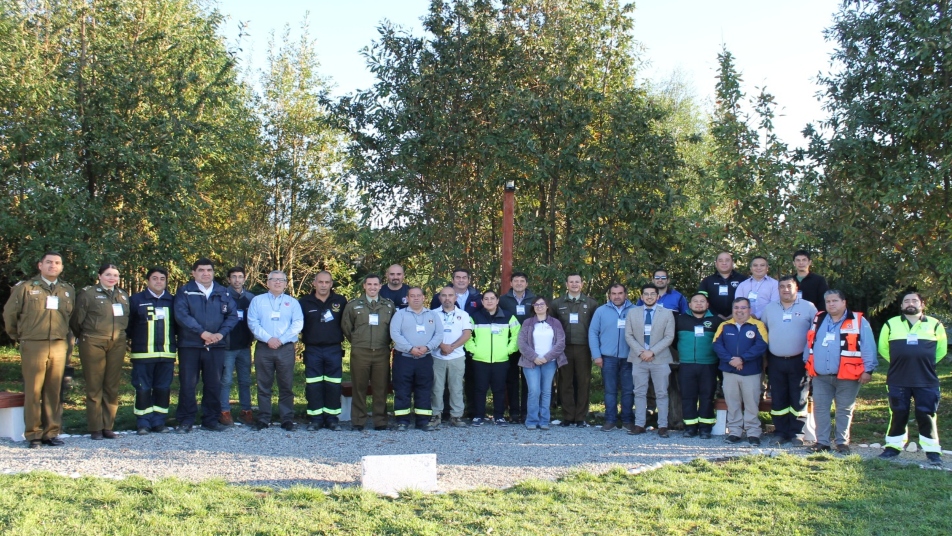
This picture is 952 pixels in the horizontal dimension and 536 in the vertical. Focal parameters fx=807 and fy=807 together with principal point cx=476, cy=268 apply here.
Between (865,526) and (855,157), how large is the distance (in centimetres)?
685

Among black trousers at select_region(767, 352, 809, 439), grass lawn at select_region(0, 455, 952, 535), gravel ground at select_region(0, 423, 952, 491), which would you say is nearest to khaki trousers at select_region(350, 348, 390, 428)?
gravel ground at select_region(0, 423, 952, 491)

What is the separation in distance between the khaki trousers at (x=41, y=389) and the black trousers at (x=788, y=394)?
7451 mm

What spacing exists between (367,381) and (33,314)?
3.52 meters

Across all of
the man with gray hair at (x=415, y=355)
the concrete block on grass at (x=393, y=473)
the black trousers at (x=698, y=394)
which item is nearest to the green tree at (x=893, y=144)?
the black trousers at (x=698, y=394)

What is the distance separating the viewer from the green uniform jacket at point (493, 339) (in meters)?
9.78

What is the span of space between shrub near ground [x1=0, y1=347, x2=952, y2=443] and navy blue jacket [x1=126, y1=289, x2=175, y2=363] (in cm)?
110

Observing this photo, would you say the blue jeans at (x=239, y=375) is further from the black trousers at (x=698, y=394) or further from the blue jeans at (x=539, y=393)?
the black trousers at (x=698, y=394)

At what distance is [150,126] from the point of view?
11656 mm

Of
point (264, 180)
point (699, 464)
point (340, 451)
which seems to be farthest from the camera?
point (264, 180)

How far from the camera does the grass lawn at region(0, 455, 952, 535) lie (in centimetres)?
510

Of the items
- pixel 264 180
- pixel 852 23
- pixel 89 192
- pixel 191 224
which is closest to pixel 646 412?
pixel 852 23

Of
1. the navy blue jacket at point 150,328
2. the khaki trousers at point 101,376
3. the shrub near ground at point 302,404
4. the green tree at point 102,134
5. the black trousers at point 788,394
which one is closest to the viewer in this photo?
the khaki trousers at point 101,376

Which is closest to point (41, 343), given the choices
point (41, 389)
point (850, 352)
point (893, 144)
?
point (41, 389)

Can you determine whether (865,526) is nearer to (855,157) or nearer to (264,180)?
(855,157)
